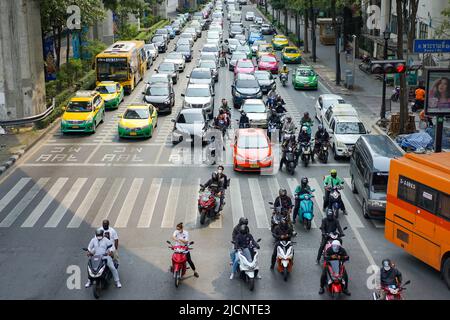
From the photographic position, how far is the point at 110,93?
4209 centimetres

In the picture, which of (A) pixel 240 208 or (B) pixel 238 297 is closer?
(B) pixel 238 297

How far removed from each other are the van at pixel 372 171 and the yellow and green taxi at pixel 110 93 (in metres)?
19.9

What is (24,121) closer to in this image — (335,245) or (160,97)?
(160,97)

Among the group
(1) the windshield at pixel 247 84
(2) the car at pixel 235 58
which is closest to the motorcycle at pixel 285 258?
(1) the windshield at pixel 247 84

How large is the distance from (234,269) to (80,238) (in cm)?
553

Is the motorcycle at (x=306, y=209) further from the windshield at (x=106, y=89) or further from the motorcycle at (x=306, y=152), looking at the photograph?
the windshield at (x=106, y=89)

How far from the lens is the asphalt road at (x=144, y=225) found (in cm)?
1716

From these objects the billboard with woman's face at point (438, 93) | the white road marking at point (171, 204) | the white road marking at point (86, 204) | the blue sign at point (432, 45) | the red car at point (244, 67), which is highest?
the blue sign at point (432, 45)

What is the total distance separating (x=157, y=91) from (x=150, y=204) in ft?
59.3

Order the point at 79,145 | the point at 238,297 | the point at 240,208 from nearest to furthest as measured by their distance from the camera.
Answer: the point at 238,297 → the point at 240,208 → the point at 79,145

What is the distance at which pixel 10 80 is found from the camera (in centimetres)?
3547

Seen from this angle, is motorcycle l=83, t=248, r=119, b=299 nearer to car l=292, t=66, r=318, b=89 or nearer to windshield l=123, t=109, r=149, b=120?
windshield l=123, t=109, r=149, b=120
